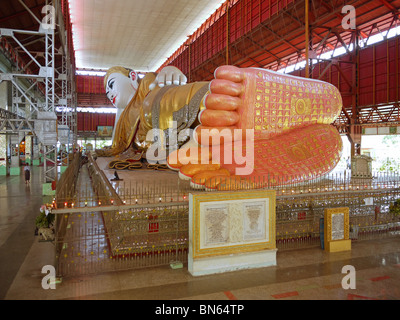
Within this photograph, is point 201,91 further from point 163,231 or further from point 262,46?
point 262,46

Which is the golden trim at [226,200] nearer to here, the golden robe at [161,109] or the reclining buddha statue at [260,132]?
the reclining buddha statue at [260,132]

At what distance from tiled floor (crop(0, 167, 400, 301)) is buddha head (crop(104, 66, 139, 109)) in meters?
6.32

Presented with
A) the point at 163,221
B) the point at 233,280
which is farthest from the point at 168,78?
the point at 233,280

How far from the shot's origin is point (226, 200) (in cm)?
334

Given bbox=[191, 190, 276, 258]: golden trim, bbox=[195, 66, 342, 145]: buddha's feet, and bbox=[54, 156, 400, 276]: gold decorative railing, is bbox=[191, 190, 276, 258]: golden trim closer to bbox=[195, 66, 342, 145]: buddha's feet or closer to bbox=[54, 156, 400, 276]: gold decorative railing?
bbox=[54, 156, 400, 276]: gold decorative railing

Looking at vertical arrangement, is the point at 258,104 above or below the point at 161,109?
below

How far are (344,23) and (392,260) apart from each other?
882 cm

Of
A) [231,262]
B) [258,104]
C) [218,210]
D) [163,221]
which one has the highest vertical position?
[258,104]

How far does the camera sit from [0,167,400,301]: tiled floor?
→ 2830 mm

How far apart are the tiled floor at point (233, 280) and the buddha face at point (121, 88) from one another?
6300mm

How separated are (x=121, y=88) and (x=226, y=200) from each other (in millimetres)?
7425

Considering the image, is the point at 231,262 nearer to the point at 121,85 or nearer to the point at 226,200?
the point at 226,200

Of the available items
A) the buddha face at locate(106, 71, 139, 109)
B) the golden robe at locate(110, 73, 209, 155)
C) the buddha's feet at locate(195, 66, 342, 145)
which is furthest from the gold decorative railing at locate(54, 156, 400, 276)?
the buddha face at locate(106, 71, 139, 109)
